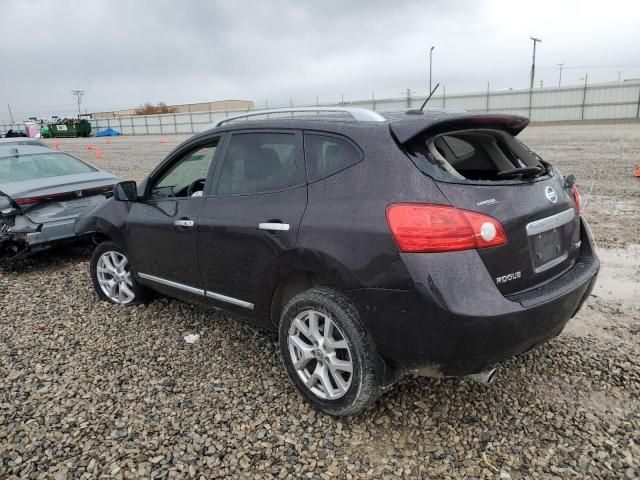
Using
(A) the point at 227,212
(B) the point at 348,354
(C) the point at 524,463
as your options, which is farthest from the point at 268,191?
(C) the point at 524,463

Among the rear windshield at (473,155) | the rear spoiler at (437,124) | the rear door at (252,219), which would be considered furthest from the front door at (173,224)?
the rear windshield at (473,155)

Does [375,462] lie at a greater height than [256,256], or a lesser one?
lesser

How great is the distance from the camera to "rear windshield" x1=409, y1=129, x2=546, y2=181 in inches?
103

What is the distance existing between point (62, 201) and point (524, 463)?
563 cm

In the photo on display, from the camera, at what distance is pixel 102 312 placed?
4641 mm

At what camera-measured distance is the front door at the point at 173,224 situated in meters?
3.71

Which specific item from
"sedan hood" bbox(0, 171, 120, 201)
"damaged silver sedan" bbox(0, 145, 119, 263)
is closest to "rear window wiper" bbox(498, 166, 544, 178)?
"damaged silver sedan" bbox(0, 145, 119, 263)

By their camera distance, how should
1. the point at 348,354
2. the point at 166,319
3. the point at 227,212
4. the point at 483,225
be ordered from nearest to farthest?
the point at 483,225, the point at 348,354, the point at 227,212, the point at 166,319

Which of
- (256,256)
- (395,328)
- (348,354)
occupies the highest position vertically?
(256,256)

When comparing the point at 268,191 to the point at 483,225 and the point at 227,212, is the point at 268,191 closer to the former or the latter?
the point at 227,212

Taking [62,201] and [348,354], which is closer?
[348,354]

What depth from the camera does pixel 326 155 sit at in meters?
2.92

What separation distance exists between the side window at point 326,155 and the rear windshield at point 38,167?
16.1ft

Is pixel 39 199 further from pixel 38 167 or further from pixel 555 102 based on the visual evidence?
pixel 555 102
